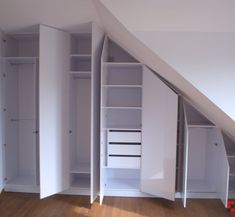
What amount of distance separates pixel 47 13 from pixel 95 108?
1.23 meters

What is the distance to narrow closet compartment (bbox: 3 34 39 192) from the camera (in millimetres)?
3133

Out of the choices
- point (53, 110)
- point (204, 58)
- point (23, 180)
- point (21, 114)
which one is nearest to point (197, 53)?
point (204, 58)

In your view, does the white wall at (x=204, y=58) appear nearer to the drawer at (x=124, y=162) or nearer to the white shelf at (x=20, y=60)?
the drawer at (x=124, y=162)

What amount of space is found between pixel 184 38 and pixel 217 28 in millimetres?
267

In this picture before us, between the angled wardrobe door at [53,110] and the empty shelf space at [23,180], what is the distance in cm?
53

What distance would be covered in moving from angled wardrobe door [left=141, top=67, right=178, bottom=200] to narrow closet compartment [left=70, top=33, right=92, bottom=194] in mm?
902

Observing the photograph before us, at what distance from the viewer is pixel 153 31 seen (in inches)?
75.1

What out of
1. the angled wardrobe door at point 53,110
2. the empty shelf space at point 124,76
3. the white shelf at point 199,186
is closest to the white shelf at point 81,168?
the angled wardrobe door at point 53,110

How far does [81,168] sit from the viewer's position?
3.13 metres

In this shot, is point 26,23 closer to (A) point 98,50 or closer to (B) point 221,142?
(A) point 98,50

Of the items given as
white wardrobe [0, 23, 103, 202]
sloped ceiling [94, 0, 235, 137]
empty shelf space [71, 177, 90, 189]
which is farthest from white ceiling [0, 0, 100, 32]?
empty shelf space [71, 177, 90, 189]

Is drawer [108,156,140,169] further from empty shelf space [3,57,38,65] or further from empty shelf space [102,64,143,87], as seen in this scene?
empty shelf space [3,57,38,65]

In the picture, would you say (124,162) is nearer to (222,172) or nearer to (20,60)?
(222,172)

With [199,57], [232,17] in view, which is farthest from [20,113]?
[232,17]
